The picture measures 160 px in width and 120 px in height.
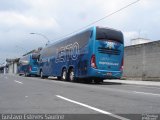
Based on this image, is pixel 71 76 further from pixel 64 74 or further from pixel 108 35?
pixel 108 35

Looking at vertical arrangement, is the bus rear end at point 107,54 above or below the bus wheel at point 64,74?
above

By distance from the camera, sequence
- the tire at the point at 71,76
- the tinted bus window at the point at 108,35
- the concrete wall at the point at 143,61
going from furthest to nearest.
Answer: the concrete wall at the point at 143,61 → the tire at the point at 71,76 → the tinted bus window at the point at 108,35

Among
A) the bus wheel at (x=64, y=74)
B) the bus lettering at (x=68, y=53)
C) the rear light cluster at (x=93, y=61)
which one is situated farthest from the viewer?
the bus wheel at (x=64, y=74)

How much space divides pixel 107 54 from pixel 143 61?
10821mm

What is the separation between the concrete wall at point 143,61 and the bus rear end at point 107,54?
7966mm

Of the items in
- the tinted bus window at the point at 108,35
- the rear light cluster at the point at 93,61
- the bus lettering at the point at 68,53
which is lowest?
the rear light cluster at the point at 93,61

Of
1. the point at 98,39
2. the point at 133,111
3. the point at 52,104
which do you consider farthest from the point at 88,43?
the point at 133,111

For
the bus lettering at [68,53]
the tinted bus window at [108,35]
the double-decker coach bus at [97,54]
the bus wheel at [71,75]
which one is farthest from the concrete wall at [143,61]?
the bus wheel at [71,75]

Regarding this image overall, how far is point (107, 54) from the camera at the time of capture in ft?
76.4

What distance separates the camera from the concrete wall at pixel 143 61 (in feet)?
102

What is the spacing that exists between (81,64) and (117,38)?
3086mm

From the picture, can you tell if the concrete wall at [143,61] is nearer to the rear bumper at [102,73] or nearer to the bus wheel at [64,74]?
the rear bumper at [102,73]

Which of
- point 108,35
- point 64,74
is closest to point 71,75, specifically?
point 64,74

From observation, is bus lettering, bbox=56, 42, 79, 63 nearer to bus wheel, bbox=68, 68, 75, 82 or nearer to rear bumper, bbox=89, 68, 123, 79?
bus wheel, bbox=68, 68, 75, 82
